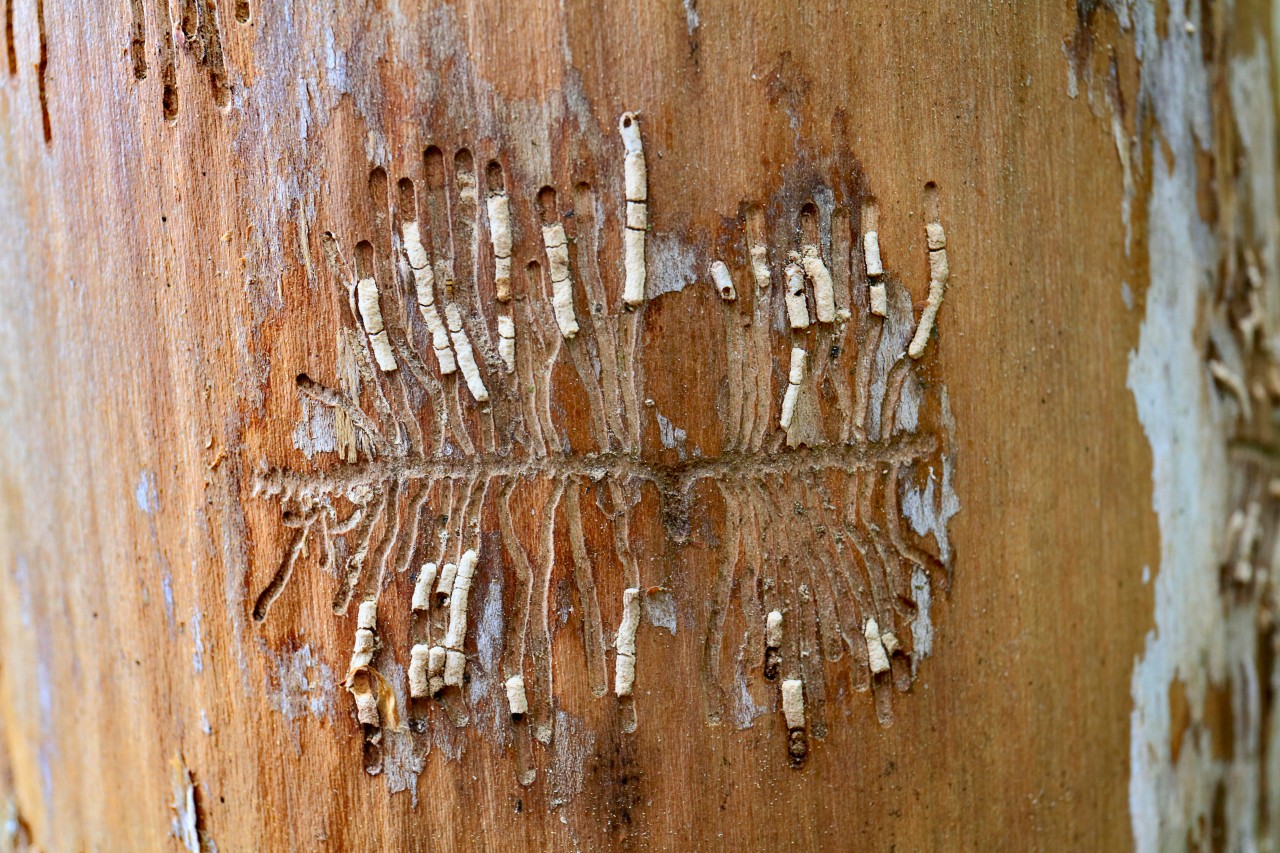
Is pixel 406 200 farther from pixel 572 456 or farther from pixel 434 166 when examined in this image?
pixel 572 456

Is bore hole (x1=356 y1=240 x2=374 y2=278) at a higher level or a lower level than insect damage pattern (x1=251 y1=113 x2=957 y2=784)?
higher

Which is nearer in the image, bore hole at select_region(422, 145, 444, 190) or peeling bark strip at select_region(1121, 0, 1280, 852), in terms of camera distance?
bore hole at select_region(422, 145, 444, 190)

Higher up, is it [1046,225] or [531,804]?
[1046,225]

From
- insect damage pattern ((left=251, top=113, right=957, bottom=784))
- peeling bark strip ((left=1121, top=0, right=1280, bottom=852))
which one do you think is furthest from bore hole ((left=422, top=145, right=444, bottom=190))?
peeling bark strip ((left=1121, top=0, right=1280, bottom=852))

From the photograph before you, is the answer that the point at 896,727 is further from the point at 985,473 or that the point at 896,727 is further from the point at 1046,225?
the point at 1046,225

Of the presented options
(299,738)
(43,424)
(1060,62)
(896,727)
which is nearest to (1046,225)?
(1060,62)

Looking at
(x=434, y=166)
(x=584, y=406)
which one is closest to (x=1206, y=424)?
(x=584, y=406)

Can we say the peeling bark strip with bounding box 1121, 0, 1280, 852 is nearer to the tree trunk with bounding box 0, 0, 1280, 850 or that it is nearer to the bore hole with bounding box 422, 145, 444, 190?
the tree trunk with bounding box 0, 0, 1280, 850

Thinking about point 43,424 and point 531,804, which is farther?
point 43,424
